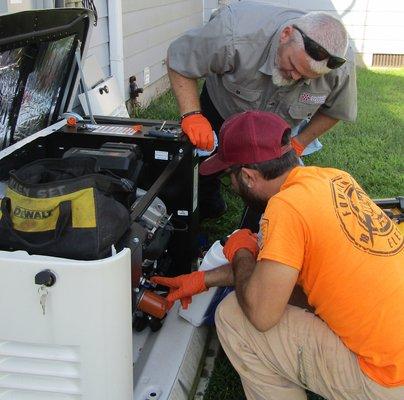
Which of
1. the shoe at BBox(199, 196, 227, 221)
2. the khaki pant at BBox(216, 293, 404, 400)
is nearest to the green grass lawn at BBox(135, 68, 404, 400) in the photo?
the shoe at BBox(199, 196, 227, 221)

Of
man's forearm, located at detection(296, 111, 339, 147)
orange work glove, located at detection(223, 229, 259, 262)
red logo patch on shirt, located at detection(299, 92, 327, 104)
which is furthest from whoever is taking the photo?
Answer: man's forearm, located at detection(296, 111, 339, 147)

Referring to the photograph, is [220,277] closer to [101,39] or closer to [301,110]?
[301,110]

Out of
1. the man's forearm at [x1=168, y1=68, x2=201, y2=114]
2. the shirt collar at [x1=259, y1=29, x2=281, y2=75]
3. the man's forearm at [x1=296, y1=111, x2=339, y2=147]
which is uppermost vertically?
the shirt collar at [x1=259, y1=29, x2=281, y2=75]

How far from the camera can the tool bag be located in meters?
1.62

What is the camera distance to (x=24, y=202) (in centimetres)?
167

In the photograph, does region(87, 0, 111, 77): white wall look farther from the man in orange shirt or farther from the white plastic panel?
the white plastic panel

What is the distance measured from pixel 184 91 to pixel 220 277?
1191 mm

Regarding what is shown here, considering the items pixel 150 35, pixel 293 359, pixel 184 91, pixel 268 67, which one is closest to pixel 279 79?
pixel 268 67

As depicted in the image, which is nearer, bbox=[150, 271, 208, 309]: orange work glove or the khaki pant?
the khaki pant

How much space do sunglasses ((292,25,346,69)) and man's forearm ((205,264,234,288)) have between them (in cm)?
101

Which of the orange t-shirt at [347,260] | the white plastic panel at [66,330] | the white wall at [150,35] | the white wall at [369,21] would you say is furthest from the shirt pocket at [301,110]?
the white wall at [369,21]

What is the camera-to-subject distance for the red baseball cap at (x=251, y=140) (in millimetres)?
2037

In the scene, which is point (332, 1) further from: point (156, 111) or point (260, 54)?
point (260, 54)

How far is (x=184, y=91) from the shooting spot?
3.12 m
